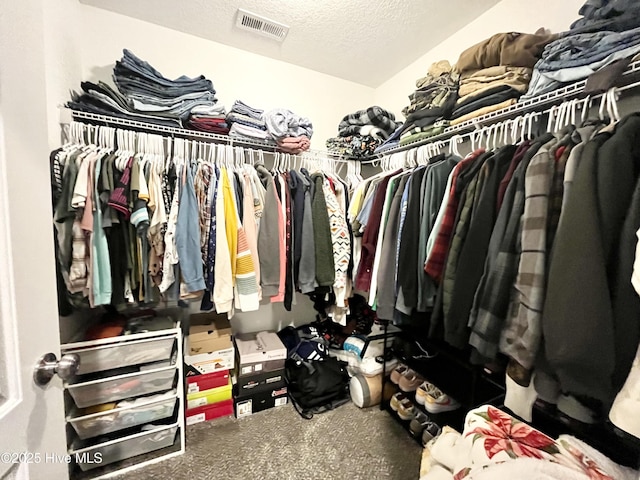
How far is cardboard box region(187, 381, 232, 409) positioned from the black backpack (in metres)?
0.40

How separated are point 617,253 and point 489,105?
85 cm

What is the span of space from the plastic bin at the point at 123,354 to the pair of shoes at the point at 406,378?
1.34m

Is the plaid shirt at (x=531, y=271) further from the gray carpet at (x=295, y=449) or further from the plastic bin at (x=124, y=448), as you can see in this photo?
the plastic bin at (x=124, y=448)

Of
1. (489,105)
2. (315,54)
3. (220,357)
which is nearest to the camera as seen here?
(489,105)

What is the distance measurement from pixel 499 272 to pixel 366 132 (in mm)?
1516

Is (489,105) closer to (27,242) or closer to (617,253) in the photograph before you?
(617,253)

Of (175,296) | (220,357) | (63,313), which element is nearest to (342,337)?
(220,357)

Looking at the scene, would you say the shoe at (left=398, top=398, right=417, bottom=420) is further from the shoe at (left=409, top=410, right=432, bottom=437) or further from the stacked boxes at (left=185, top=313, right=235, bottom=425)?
the stacked boxes at (left=185, top=313, right=235, bottom=425)

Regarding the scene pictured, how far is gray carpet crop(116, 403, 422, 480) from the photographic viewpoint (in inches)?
49.7

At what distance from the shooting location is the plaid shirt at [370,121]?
75.7 inches

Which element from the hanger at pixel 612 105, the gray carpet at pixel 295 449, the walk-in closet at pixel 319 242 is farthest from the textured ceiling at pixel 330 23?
the gray carpet at pixel 295 449

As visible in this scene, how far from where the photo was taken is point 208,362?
1.56 metres

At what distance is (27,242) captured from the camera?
488 millimetres

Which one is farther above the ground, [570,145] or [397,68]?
[397,68]
